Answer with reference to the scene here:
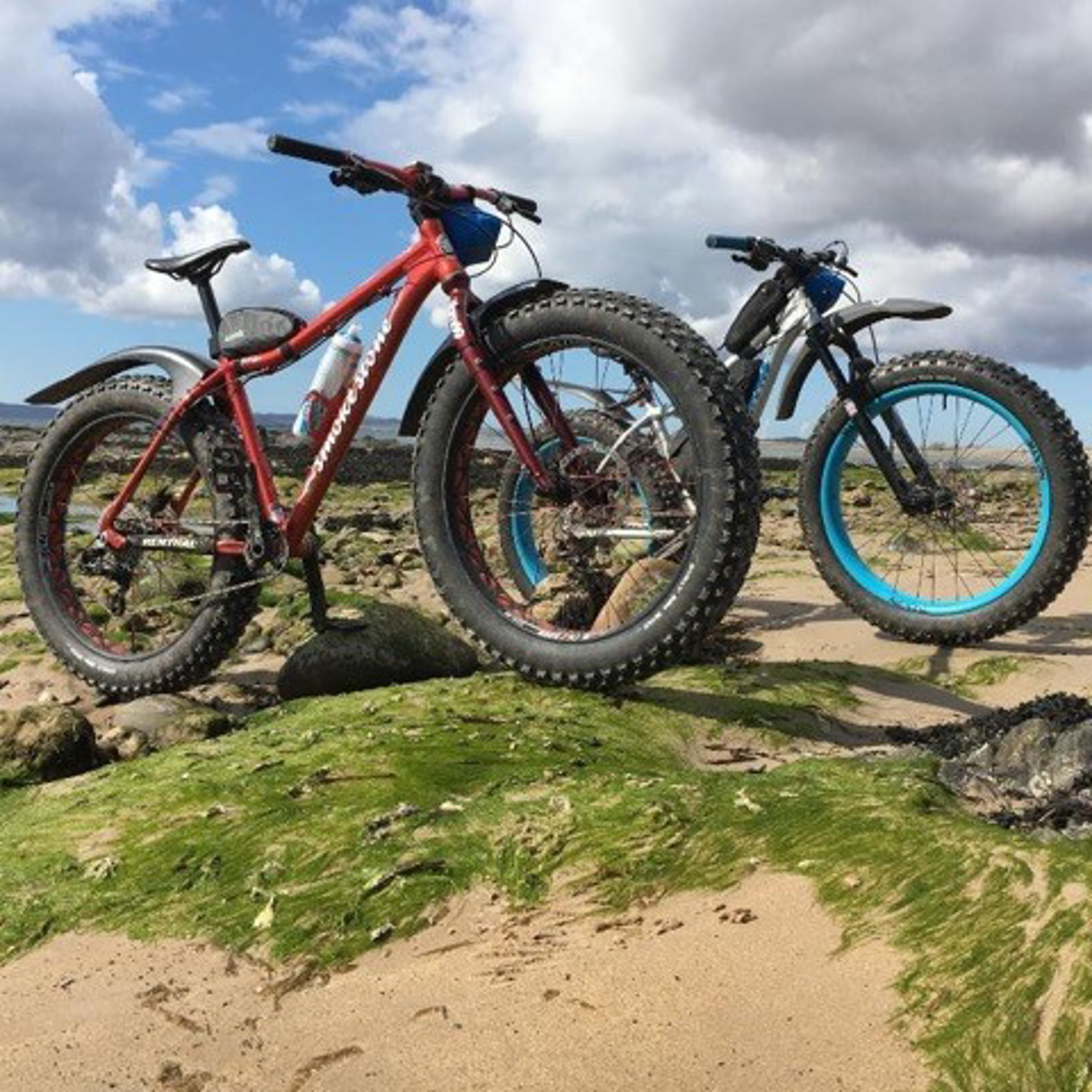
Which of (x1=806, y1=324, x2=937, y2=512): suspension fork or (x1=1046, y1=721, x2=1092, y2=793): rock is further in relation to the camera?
(x1=806, y1=324, x2=937, y2=512): suspension fork

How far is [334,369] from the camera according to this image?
190 inches

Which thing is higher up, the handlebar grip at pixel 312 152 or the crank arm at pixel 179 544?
the handlebar grip at pixel 312 152

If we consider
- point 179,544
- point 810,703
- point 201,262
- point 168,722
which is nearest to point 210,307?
point 201,262

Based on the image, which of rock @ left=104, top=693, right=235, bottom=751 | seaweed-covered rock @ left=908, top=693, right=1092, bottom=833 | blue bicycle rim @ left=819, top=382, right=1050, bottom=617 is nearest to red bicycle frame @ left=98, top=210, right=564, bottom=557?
rock @ left=104, top=693, right=235, bottom=751

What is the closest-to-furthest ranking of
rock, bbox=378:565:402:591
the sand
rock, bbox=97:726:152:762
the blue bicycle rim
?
the sand
rock, bbox=97:726:152:762
the blue bicycle rim
rock, bbox=378:565:402:591

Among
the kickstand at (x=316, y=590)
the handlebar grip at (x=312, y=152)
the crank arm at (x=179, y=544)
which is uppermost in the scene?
the handlebar grip at (x=312, y=152)

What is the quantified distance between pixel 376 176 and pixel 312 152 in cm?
26

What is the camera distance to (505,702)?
4113 mm

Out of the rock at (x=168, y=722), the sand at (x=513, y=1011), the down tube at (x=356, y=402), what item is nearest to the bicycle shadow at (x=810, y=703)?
the down tube at (x=356, y=402)

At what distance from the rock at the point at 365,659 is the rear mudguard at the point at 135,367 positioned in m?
1.36

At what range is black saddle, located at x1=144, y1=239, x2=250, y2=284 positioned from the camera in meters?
5.29

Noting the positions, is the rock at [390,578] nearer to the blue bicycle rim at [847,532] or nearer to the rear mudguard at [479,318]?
the blue bicycle rim at [847,532]

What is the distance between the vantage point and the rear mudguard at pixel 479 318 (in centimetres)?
429

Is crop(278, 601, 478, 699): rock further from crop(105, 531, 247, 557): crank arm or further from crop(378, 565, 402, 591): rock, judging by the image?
crop(378, 565, 402, 591): rock
